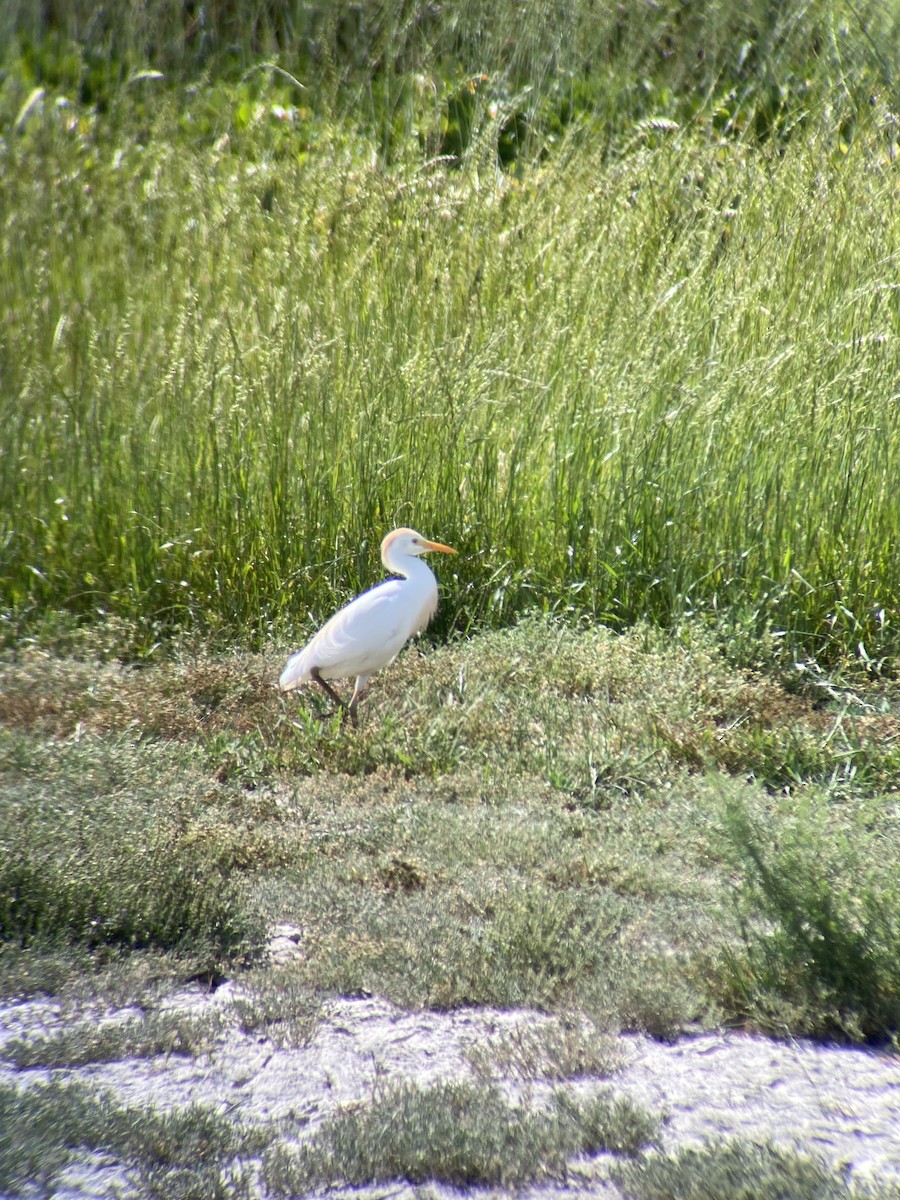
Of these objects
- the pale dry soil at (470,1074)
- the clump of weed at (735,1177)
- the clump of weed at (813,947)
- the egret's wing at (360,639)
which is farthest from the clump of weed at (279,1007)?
the egret's wing at (360,639)

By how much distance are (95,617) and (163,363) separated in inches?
44.2

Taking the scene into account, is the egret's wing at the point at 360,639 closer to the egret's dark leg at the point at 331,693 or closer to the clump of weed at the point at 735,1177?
the egret's dark leg at the point at 331,693

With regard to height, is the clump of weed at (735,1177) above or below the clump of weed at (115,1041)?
above

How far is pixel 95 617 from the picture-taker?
4.71 m

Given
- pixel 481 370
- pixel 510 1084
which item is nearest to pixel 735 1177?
pixel 510 1084

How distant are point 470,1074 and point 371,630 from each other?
167 cm

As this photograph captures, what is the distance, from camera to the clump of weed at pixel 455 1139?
6.38ft

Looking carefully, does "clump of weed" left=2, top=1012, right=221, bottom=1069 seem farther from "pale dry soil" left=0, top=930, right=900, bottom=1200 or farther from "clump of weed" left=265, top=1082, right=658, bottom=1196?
"clump of weed" left=265, top=1082, right=658, bottom=1196

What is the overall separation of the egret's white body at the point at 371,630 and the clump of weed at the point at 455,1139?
1714 mm

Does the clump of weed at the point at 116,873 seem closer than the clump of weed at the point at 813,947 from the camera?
No

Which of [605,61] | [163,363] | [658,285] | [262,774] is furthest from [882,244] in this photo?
[262,774]

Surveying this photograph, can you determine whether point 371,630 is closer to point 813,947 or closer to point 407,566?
point 407,566

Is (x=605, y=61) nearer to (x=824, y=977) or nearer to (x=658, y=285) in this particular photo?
(x=658, y=285)

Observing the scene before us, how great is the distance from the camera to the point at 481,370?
471 centimetres
